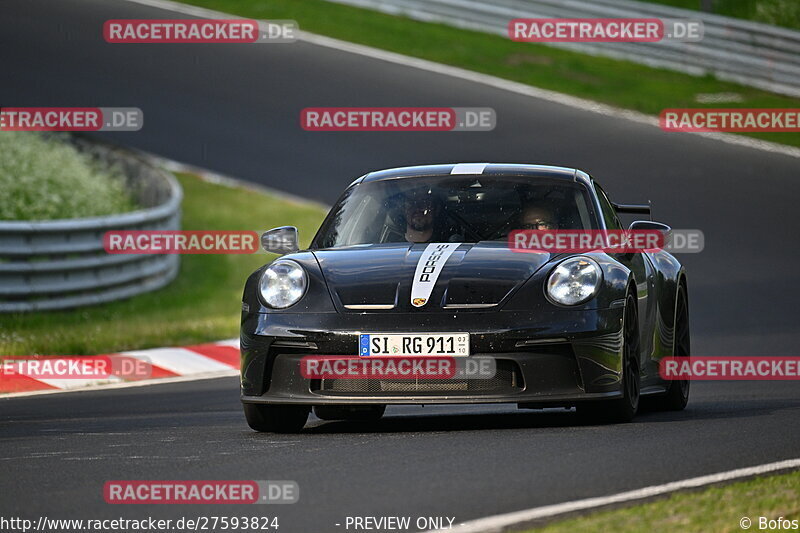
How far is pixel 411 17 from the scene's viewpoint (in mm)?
27797

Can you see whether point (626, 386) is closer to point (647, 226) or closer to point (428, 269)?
point (428, 269)

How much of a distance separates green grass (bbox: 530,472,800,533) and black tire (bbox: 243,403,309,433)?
2.69 m

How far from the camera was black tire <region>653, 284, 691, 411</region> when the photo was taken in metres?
9.03

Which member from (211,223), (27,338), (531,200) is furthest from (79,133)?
(531,200)

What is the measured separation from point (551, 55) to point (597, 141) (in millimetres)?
4666

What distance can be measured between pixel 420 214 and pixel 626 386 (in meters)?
1.58

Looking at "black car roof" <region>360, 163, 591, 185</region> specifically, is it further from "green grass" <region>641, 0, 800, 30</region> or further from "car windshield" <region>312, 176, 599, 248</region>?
"green grass" <region>641, 0, 800, 30</region>

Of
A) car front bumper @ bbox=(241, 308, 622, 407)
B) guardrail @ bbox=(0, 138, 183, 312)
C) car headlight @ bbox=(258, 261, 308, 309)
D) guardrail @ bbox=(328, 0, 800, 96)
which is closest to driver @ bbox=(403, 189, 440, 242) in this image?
car headlight @ bbox=(258, 261, 308, 309)

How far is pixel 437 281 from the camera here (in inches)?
293

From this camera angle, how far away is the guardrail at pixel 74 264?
44.9 ft

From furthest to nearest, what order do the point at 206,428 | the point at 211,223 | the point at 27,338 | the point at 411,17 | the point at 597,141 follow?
1. the point at 411,17
2. the point at 597,141
3. the point at 211,223
4. the point at 27,338
5. the point at 206,428

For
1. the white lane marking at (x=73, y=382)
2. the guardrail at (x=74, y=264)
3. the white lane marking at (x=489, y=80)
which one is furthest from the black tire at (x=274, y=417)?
the white lane marking at (x=489, y=80)

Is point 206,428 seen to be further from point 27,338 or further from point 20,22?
point 20,22

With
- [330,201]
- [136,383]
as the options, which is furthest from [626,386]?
[330,201]
